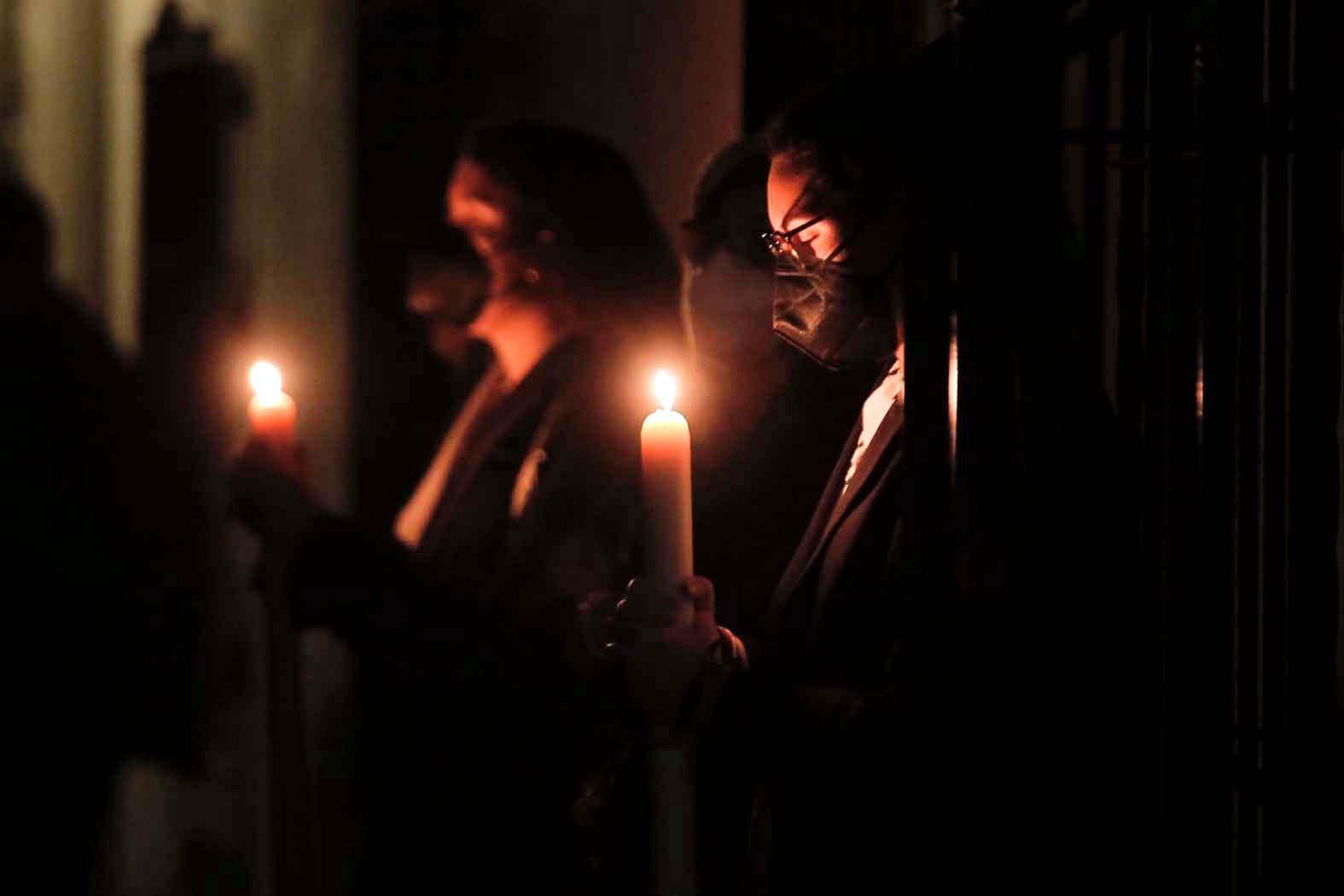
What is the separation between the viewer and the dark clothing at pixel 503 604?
263 cm

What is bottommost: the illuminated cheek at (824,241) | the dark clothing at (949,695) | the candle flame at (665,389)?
the dark clothing at (949,695)

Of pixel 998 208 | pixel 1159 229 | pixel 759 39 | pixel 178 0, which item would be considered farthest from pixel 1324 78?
pixel 178 0

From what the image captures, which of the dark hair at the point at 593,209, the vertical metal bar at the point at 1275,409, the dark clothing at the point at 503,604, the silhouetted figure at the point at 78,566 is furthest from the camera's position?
the silhouetted figure at the point at 78,566

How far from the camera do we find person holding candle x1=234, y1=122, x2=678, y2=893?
8.77 feet

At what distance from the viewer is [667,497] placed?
5.27 ft

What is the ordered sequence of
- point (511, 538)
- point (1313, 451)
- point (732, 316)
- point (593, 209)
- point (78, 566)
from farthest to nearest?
1. point (78, 566)
2. point (593, 209)
3. point (511, 538)
4. point (732, 316)
5. point (1313, 451)

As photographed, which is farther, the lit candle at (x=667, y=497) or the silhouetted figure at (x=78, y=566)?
the silhouetted figure at (x=78, y=566)

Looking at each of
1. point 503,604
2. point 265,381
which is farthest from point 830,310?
point 265,381

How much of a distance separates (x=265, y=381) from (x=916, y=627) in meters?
1.43

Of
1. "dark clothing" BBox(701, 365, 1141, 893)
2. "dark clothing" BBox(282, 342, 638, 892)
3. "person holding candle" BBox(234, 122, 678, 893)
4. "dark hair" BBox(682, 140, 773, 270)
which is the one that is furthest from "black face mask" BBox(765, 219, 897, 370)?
"dark clothing" BBox(282, 342, 638, 892)

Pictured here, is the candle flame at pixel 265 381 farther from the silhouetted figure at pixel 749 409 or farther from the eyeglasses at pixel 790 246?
the eyeglasses at pixel 790 246

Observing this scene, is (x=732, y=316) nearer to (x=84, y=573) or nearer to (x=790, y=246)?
(x=790, y=246)

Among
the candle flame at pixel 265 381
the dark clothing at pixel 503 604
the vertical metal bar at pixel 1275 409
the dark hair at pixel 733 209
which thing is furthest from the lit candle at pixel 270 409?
the vertical metal bar at pixel 1275 409

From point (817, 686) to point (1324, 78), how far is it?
2.63 feet
